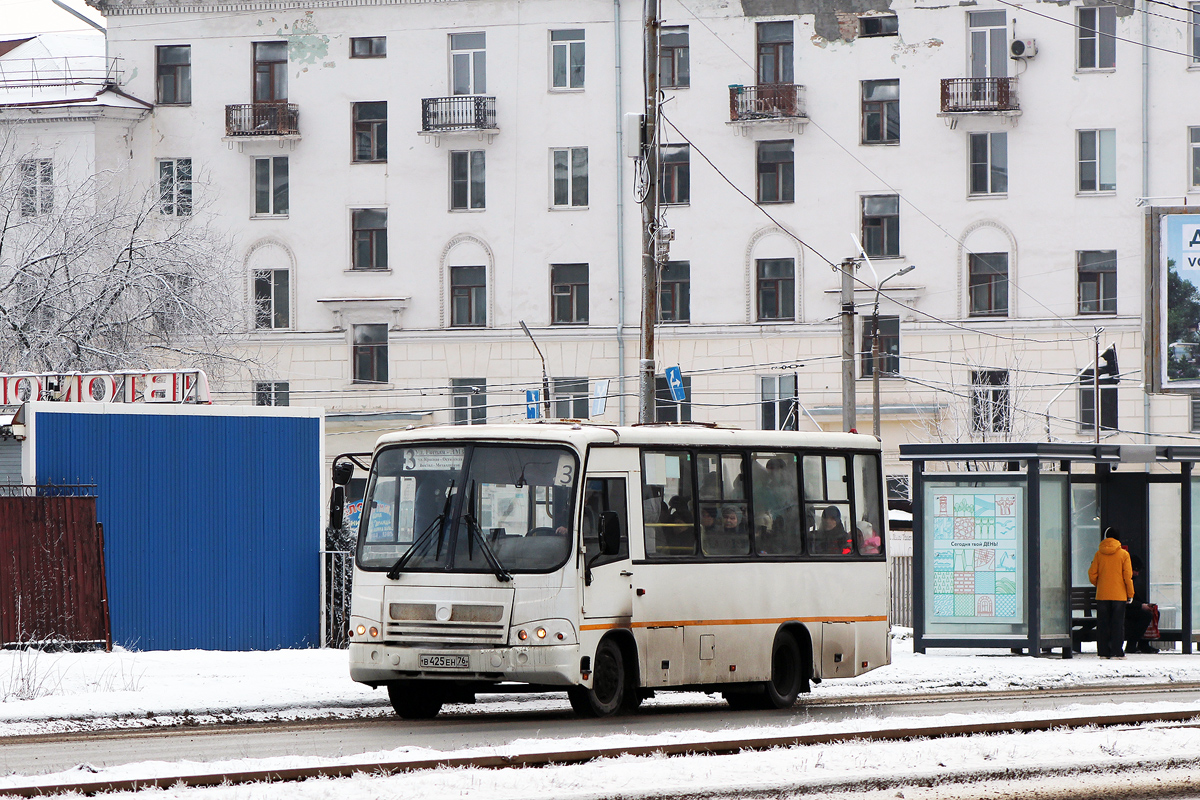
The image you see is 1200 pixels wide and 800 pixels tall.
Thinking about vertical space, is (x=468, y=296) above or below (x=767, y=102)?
below

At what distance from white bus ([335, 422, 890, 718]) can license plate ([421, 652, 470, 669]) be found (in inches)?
0.4

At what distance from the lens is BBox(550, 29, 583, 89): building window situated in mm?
52594

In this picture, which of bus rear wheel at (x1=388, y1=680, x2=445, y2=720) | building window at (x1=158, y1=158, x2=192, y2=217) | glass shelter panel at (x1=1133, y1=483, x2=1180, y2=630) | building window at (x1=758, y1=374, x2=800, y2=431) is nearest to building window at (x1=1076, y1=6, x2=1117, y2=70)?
building window at (x1=758, y1=374, x2=800, y2=431)

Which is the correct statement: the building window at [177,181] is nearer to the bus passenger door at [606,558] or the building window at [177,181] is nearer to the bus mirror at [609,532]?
the bus passenger door at [606,558]

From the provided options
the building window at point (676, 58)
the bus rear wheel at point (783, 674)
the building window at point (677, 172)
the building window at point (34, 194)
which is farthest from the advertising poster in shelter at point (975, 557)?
the building window at point (676, 58)

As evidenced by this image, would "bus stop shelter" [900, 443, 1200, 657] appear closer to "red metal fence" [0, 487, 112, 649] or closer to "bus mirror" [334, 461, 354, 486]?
"bus mirror" [334, 461, 354, 486]

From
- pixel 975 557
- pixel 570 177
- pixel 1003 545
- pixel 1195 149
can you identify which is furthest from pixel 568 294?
pixel 1003 545

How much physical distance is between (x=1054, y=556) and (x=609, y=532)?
1007cm

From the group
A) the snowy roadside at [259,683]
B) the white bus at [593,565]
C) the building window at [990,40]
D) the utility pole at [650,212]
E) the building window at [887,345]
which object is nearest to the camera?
the white bus at [593,565]

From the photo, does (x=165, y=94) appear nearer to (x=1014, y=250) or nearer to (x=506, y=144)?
(x=506, y=144)

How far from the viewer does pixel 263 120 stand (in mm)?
53375

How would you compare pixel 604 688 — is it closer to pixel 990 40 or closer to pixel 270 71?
pixel 990 40

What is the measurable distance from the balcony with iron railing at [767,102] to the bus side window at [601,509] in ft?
122

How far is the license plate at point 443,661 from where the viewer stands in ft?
47.3
